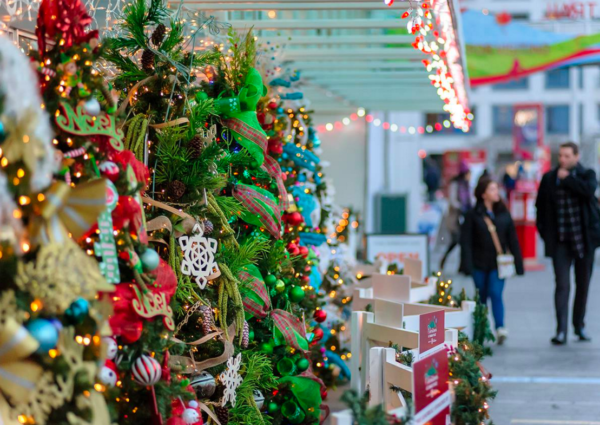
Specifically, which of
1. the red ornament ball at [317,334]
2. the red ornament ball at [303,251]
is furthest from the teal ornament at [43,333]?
the red ornament ball at [317,334]

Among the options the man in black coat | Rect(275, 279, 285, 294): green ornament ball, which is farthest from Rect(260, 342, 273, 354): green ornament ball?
the man in black coat

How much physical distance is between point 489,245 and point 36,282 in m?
7.25

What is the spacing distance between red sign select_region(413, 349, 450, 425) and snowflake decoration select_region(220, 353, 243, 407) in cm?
120

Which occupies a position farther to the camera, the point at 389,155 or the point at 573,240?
the point at 389,155

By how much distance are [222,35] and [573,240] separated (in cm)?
455

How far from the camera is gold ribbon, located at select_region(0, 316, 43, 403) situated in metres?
Result: 2.35

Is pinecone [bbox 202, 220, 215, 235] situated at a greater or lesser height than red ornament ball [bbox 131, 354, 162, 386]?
greater

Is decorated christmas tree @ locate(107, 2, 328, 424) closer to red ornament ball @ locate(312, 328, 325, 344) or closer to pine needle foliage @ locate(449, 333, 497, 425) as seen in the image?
red ornament ball @ locate(312, 328, 325, 344)

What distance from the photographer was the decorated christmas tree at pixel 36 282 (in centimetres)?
241

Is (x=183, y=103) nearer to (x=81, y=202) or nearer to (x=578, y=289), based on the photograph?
(x=81, y=202)

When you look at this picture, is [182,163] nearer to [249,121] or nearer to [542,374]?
[249,121]

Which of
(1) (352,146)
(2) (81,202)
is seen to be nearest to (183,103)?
(2) (81,202)

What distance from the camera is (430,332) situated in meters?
4.12

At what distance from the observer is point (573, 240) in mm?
8578
